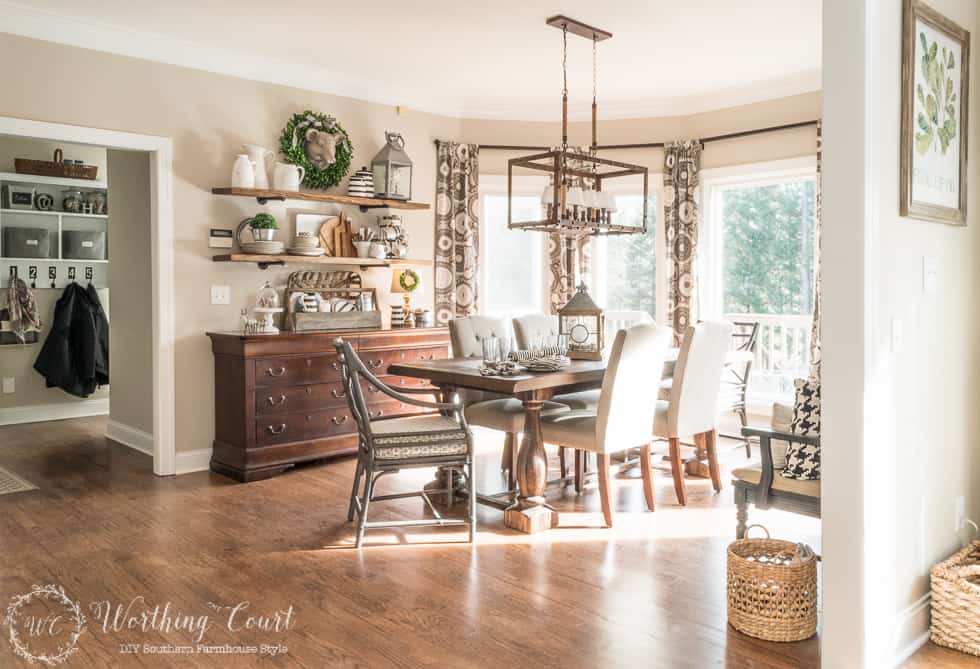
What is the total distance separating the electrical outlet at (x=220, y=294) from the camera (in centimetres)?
522

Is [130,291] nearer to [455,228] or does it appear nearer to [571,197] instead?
[455,228]

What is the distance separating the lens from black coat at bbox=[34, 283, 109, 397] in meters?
6.94

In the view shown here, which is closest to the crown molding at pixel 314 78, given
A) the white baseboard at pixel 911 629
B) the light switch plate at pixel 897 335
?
the light switch plate at pixel 897 335

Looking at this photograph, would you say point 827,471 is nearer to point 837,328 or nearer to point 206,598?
point 837,328

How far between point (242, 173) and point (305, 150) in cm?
59

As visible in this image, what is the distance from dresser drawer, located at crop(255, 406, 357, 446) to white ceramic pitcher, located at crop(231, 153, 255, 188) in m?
1.58

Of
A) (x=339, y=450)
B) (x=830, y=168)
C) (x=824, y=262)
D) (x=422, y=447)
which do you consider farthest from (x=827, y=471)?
(x=339, y=450)

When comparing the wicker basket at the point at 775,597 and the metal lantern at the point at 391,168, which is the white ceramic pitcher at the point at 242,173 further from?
the wicker basket at the point at 775,597

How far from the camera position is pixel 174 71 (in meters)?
5.00

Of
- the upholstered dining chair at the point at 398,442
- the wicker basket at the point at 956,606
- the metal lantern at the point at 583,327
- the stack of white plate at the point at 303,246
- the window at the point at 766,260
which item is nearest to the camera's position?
the wicker basket at the point at 956,606

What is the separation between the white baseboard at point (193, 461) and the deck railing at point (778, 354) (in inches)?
167

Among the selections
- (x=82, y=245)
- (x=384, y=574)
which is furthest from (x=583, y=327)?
(x=82, y=245)

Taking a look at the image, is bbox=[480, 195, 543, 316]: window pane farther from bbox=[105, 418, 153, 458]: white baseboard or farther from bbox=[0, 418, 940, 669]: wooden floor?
bbox=[105, 418, 153, 458]: white baseboard

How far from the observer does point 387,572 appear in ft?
10.6
